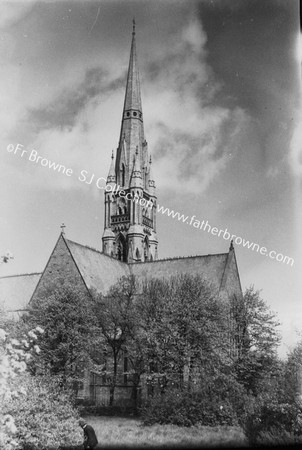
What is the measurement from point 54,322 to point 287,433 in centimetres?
1781

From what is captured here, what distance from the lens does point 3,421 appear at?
12.0 m

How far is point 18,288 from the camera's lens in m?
54.3

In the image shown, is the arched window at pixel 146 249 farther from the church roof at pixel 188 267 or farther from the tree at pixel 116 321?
the tree at pixel 116 321

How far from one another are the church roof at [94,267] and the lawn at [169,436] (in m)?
20.2

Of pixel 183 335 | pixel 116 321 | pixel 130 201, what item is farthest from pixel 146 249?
pixel 183 335

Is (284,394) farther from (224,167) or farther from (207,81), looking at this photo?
(207,81)

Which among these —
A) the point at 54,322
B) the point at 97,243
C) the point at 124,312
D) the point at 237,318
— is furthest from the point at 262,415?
the point at 97,243

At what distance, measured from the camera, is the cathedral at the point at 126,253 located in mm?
45344

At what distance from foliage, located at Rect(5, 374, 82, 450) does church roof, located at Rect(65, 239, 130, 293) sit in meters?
25.5

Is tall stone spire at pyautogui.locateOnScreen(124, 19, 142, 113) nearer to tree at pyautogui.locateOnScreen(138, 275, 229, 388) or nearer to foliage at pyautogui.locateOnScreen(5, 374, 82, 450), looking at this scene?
tree at pyautogui.locateOnScreen(138, 275, 229, 388)

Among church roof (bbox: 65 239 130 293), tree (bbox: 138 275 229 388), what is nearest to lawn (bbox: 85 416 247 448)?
tree (bbox: 138 275 229 388)

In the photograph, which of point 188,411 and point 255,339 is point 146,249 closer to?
point 255,339

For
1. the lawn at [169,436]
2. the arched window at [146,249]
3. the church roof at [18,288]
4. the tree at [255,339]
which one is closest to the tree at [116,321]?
the tree at [255,339]

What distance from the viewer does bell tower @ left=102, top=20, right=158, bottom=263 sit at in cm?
6912
